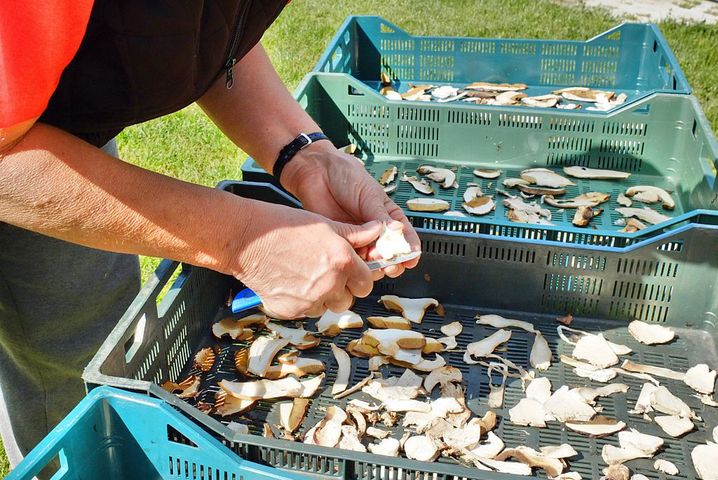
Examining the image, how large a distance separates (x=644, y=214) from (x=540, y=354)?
2.10ft

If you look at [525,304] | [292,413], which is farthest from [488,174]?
[292,413]

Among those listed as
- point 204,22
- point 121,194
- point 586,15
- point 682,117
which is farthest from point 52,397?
point 586,15

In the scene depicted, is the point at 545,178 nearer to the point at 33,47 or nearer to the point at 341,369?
the point at 341,369

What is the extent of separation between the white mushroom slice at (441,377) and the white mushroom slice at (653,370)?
0.32 m

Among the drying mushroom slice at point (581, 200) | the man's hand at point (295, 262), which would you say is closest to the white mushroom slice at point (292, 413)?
the man's hand at point (295, 262)

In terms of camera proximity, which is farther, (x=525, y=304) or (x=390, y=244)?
(x=525, y=304)

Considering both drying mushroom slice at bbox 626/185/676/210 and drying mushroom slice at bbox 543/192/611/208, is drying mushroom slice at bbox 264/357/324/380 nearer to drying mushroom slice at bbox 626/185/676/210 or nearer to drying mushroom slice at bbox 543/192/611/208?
drying mushroom slice at bbox 543/192/611/208

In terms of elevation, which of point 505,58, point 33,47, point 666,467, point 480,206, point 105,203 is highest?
point 33,47

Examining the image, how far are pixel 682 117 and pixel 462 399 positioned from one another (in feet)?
3.70

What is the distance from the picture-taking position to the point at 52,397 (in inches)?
65.8

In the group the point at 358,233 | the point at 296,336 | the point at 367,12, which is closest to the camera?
the point at 358,233

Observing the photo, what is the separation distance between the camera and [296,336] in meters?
1.61

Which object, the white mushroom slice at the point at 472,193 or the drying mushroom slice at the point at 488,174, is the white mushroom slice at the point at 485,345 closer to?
the white mushroom slice at the point at 472,193

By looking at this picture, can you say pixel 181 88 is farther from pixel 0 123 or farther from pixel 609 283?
pixel 609 283
